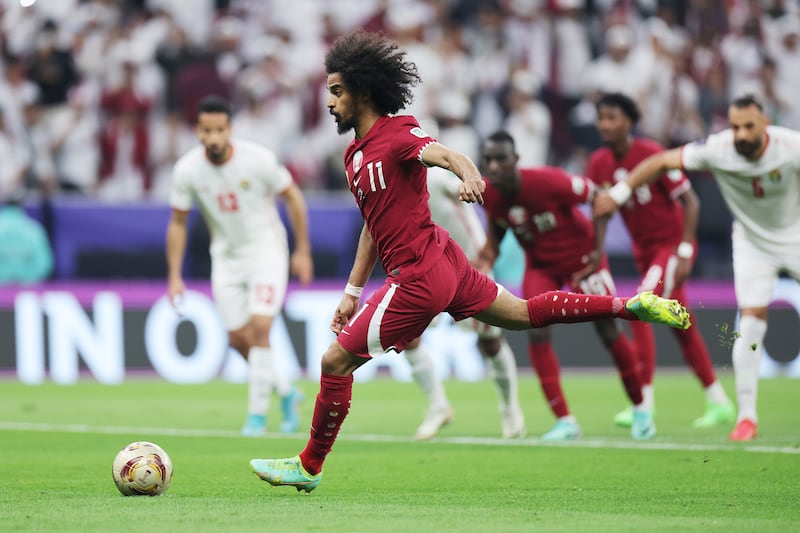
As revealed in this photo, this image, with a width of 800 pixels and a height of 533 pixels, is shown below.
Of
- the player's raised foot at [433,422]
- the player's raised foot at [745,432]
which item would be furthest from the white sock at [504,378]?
the player's raised foot at [745,432]

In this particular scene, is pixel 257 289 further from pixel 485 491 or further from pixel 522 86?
pixel 522 86

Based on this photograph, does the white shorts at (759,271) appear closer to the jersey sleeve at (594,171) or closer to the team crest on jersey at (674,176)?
the team crest on jersey at (674,176)

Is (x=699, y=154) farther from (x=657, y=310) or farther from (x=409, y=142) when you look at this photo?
(x=409, y=142)

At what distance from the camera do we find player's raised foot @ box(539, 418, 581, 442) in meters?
10.8

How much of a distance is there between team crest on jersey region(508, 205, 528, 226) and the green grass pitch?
1730 mm

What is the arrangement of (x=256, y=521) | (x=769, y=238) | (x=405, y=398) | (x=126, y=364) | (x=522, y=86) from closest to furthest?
(x=256, y=521) → (x=769, y=238) → (x=405, y=398) → (x=126, y=364) → (x=522, y=86)

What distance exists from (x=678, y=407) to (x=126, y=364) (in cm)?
683

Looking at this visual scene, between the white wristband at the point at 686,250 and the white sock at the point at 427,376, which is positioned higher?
the white wristband at the point at 686,250

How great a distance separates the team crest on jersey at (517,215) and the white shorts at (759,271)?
1712 millimetres

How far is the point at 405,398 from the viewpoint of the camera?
590 inches

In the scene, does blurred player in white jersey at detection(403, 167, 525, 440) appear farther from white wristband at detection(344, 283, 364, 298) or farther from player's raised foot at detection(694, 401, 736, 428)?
white wristband at detection(344, 283, 364, 298)

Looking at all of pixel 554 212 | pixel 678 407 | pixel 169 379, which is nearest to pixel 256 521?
pixel 554 212

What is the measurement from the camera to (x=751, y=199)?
421 inches

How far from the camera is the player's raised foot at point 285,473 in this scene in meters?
7.48
